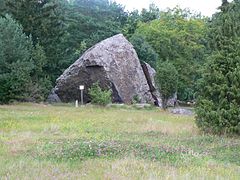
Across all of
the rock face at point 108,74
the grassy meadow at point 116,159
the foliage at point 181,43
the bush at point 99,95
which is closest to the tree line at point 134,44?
the foliage at point 181,43

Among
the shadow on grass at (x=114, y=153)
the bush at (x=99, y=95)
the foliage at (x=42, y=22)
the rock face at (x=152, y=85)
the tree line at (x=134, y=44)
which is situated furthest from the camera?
the foliage at (x=42, y=22)

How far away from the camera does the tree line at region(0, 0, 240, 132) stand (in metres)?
16.1

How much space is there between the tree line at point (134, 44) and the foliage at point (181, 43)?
118 mm

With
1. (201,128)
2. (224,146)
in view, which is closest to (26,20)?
(201,128)

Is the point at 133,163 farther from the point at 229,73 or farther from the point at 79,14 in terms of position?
the point at 79,14

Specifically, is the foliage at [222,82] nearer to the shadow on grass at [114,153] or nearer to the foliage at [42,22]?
the shadow on grass at [114,153]

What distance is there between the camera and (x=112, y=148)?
10078 mm

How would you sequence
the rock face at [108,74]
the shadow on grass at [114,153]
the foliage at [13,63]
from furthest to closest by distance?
1. the rock face at [108,74]
2. the foliage at [13,63]
3. the shadow on grass at [114,153]

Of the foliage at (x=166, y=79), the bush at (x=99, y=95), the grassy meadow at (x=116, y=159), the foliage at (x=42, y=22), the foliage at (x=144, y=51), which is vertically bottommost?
the grassy meadow at (x=116, y=159)

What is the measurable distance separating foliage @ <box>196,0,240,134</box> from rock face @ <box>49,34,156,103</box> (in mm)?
19996

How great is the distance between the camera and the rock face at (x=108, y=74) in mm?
36559

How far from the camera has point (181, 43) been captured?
51625mm

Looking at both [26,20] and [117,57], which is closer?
[117,57]

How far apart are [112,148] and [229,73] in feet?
24.2
